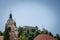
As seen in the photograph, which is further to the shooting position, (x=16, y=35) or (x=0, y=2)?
(x=16, y=35)

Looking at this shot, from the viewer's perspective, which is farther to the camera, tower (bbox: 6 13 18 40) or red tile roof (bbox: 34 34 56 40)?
tower (bbox: 6 13 18 40)

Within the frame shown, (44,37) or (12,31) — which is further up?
(12,31)

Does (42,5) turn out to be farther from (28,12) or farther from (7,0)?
(7,0)

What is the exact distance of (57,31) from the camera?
12.3 m

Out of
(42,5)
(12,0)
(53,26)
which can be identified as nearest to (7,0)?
(12,0)

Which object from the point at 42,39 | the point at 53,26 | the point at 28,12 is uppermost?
the point at 28,12

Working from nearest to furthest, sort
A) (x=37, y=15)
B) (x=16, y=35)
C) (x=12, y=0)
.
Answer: (x=12, y=0) < (x=37, y=15) < (x=16, y=35)

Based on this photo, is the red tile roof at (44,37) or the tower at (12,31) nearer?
the red tile roof at (44,37)

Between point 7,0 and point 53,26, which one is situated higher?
point 7,0

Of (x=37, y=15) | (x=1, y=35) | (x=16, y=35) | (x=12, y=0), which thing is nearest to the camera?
(x=12, y=0)

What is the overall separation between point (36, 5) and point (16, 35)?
13.1 feet

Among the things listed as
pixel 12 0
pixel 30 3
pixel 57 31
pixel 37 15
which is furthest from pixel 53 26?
pixel 12 0

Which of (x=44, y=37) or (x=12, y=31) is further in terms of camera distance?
(x=12, y=31)

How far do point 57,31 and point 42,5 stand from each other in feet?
6.19
